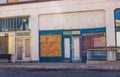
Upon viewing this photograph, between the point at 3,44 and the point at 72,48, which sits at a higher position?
the point at 3,44

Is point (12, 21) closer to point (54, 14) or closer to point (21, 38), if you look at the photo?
point (21, 38)

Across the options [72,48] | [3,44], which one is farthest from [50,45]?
[3,44]

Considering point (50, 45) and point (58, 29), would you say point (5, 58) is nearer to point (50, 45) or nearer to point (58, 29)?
point (50, 45)

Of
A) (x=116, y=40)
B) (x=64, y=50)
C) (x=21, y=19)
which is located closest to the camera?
(x=116, y=40)

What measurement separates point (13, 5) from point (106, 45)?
11495 millimetres

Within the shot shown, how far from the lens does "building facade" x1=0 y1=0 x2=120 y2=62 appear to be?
32.4 m

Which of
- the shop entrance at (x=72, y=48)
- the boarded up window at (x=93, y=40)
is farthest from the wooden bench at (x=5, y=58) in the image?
the boarded up window at (x=93, y=40)

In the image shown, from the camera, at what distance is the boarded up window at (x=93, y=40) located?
107ft

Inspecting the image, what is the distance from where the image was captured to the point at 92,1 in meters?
32.7

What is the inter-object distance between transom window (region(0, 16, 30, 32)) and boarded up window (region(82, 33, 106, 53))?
6754 mm

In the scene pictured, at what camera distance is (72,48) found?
112ft

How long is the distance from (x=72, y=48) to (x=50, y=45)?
250cm

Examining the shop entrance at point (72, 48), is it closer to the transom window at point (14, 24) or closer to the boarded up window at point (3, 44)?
the transom window at point (14, 24)

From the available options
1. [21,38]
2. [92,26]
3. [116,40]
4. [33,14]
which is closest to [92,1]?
[92,26]
